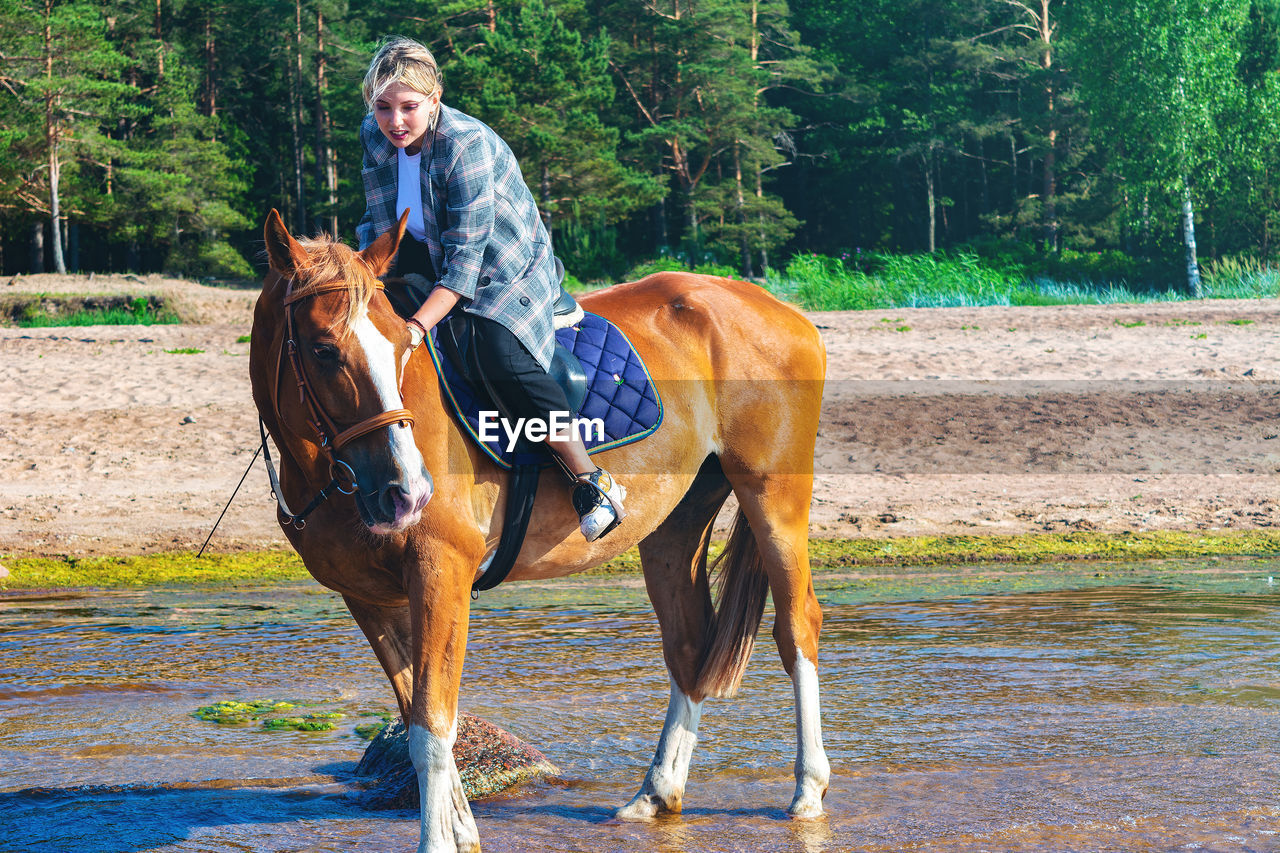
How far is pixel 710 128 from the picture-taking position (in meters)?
39.8

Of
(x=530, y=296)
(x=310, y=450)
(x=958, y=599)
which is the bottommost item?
(x=958, y=599)

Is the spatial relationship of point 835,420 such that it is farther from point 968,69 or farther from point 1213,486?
point 968,69

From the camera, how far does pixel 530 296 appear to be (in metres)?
3.83

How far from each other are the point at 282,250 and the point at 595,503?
1218mm

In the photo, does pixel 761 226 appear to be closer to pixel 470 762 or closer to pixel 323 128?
pixel 323 128

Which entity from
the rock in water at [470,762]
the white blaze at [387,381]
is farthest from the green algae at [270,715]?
the white blaze at [387,381]

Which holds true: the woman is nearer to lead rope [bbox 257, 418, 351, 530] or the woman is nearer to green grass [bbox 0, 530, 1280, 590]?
lead rope [bbox 257, 418, 351, 530]

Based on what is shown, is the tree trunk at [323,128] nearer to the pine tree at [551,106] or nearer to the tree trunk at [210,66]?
the tree trunk at [210,66]

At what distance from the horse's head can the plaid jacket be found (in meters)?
0.46

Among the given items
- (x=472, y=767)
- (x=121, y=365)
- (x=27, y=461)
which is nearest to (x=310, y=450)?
(x=472, y=767)

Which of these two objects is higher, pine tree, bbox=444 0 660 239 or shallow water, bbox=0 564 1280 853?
pine tree, bbox=444 0 660 239

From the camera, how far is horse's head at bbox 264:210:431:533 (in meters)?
3.11

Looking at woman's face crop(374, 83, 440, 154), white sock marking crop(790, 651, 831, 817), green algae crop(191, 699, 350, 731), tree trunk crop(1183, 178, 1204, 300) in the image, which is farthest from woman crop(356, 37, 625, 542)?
tree trunk crop(1183, 178, 1204, 300)

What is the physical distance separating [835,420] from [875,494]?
1.70 meters
